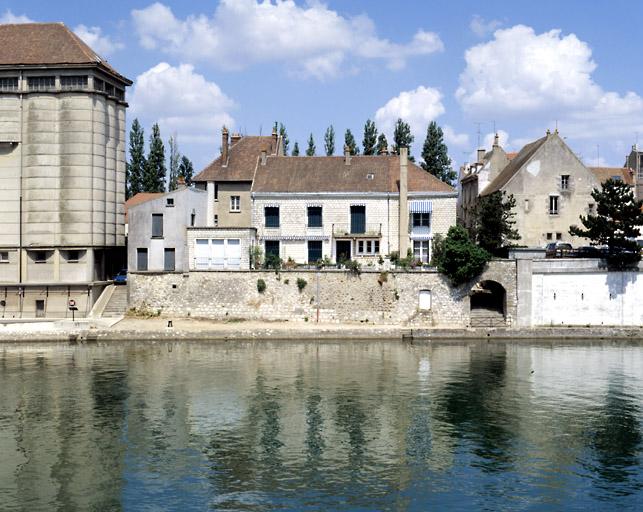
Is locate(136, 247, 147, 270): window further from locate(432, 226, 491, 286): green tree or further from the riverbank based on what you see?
locate(432, 226, 491, 286): green tree

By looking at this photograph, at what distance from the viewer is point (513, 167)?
61969 mm

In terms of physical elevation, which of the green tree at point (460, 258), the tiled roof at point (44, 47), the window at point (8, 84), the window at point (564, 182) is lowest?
the green tree at point (460, 258)

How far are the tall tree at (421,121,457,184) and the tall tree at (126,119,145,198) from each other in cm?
3068

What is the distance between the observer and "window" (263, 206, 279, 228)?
56375mm

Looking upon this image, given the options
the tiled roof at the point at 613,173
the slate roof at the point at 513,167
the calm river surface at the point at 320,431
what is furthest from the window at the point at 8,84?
the tiled roof at the point at 613,173

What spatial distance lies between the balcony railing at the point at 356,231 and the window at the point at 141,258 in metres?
13.1

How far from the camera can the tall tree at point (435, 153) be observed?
266ft

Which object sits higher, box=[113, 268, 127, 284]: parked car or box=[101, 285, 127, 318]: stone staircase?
box=[113, 268, 127, 284]: parked car

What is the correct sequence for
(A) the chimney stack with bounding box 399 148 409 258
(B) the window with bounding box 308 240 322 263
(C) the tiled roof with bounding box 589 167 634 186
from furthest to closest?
(C) the tiled roof with bounding box 589 167 634 186 → (B) the window with bounding box 308 240 322 263 → (A) the chimney stack with bounding box 399 148 409 258

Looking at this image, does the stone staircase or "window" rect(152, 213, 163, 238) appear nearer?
the stone staircase

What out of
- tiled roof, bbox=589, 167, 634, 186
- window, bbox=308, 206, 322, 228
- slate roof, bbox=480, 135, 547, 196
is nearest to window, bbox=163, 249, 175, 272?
window, bbox=308, 206, 322, 228

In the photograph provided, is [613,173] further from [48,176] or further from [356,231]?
[48,176]

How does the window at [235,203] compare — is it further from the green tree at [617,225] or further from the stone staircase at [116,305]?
the green tree at [617,225]

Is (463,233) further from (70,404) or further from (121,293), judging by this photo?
(70,404)
